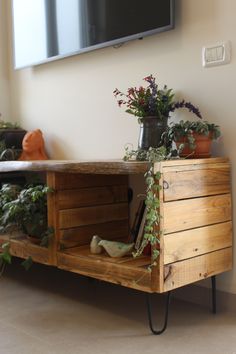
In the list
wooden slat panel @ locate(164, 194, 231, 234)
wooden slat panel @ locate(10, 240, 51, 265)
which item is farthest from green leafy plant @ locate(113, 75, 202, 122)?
wooden slat panel @ locate(10, 240, 51, 265)

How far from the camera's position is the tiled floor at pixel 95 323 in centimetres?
151

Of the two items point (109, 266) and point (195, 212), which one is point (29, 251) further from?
point (195, 212)

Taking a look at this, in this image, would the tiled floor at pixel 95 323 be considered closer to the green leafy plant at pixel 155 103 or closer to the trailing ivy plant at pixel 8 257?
the trailing ivy plant at pixel 8 257

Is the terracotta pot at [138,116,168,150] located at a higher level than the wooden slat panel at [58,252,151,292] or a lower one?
higher

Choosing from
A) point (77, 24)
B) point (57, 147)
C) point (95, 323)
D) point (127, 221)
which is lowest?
point (95, 323)

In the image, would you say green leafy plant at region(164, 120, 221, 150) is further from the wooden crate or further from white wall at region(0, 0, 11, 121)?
white wall at region(0, 0, 11, 121)

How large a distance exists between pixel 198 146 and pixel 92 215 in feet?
1.89

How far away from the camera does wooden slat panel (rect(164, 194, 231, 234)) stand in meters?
1.52

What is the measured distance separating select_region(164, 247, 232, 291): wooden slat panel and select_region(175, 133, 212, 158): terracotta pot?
0.38m

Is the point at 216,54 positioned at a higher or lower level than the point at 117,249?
higher

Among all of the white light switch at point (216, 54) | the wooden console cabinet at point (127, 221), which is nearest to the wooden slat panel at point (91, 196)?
the wooden console cabinet at point (127, 221)

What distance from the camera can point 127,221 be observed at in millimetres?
2146

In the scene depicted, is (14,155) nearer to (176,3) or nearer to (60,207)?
(60,207)

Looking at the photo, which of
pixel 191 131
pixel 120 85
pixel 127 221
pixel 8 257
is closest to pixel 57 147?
pixel 120 85
